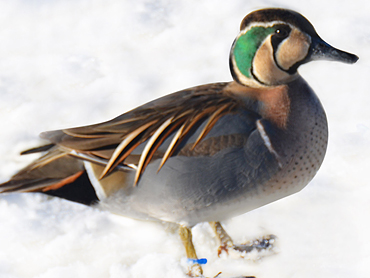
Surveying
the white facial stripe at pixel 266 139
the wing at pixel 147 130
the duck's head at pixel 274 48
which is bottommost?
the white facial stripe at pixel 266 139

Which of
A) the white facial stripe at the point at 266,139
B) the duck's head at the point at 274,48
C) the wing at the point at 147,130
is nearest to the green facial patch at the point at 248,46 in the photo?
the duck's head at the point at 274,48

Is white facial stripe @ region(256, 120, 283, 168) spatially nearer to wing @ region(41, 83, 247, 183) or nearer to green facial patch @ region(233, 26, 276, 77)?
wing @ region(41, 83, 247, 183)

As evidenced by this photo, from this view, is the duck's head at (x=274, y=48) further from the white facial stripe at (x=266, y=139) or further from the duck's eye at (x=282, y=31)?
the white facial stripe at (x=266, y=139)

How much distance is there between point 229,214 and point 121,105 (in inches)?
59.2

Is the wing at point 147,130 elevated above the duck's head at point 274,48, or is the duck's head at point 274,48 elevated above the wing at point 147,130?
the duck's head at point 274,48

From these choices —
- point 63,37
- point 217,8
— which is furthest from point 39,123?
point 217,8

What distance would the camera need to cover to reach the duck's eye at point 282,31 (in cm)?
281

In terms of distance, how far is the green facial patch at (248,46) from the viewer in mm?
2826

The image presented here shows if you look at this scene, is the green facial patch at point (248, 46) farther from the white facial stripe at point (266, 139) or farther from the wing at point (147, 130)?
the white facial stripe at point (266, 139)

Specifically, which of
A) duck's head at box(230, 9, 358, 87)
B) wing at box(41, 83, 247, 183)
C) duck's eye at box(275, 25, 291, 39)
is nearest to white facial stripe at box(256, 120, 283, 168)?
wing at box(41, 83, 247, 183)

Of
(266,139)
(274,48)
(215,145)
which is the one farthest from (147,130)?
(274,48)

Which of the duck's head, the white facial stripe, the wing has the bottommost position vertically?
the white facial stripe

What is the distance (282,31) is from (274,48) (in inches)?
3.7

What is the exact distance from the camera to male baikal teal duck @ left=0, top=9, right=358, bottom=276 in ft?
9.03
